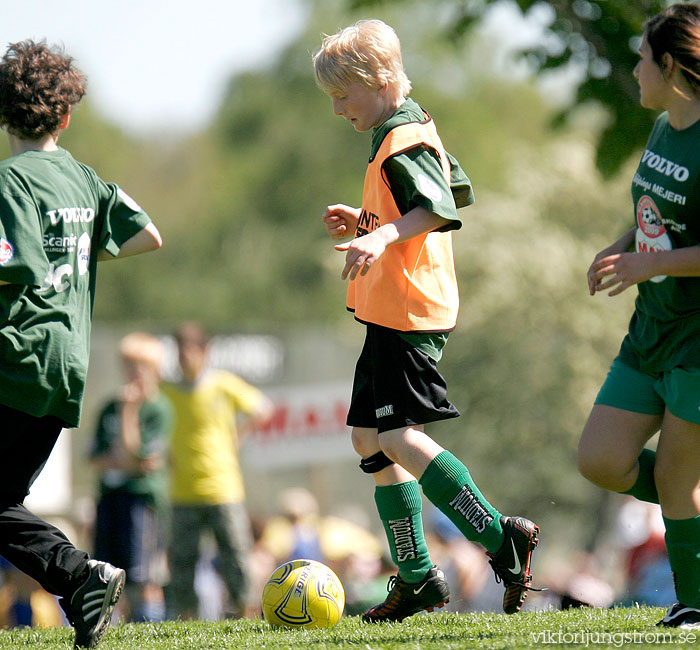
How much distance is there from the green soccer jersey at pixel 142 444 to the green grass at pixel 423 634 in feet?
10.6

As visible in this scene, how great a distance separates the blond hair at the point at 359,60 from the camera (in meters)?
4.22

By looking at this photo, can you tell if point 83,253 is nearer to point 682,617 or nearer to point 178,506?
point 682,617

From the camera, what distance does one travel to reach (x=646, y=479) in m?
4.07

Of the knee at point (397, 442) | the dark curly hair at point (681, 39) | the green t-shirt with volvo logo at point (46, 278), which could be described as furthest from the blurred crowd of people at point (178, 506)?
the dark curly hair at point (681, 39)

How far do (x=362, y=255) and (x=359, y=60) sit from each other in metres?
0.93

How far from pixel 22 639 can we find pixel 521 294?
19789mm

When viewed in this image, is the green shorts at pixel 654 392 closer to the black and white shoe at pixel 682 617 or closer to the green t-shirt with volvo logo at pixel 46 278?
the black and white shoe at pixel 682 617

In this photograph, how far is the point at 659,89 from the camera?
3.88m

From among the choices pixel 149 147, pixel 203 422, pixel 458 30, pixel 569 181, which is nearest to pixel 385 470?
pixel 458 30

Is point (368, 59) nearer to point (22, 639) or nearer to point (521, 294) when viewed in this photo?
point (22, 639)

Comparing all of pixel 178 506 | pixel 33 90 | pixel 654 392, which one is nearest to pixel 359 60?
pixel 33 90

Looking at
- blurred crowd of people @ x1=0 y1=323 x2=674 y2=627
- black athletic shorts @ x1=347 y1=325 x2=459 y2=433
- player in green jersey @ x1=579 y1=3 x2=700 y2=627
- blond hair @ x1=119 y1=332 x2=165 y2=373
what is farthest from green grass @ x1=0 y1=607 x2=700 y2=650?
blond hair @ x1=119 y1=332 x2=165 y2=373

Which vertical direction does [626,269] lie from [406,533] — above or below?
above

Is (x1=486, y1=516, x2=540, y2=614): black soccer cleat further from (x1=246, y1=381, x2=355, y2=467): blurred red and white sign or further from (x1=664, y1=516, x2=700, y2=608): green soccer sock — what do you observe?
(x1=246, y1=381, x2=355, y2=467): blurred red and white sign
